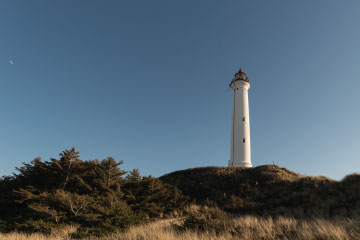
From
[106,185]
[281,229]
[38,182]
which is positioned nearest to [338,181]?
[281,229]

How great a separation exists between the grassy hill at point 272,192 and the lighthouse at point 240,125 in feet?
14.8

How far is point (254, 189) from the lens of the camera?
21094 mm

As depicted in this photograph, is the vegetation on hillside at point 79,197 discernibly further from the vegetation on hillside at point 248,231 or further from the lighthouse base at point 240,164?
the lighthouse base at point 240,164

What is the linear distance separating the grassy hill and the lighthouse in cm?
451

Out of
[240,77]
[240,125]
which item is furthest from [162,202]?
[240,77]

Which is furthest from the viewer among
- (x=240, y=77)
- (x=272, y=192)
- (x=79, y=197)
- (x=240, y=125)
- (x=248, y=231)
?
(x=240, y=77)

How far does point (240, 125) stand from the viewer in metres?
34.4

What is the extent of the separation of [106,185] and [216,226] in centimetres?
1067

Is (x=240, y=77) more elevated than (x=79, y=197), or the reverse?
(x=240, y=77)

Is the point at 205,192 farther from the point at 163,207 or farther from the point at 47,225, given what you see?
the point at 47,225

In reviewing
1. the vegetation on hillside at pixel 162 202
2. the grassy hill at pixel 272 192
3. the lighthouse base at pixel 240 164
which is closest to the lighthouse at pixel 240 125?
the lighthouse base at pixel 240 164

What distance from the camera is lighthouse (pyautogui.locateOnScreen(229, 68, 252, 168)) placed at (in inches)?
1278

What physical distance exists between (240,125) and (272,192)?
15959 millimetres

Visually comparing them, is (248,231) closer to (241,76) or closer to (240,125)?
(240,125)
